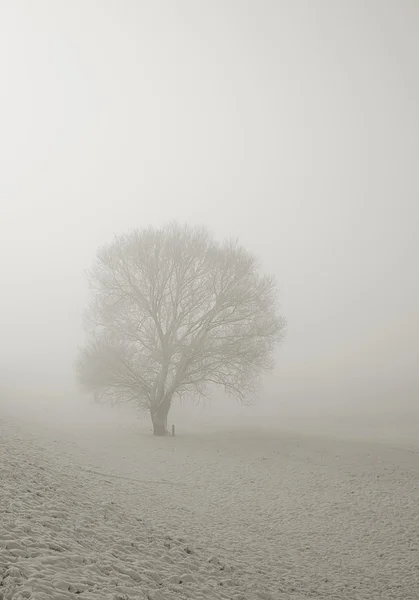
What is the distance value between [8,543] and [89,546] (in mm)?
1682

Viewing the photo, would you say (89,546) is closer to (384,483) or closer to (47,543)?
(47,543)

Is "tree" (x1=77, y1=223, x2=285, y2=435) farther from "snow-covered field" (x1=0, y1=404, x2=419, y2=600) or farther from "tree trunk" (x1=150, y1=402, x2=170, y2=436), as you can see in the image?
"snow-covered field" (x1=0, y1=404, x2=419, y2=600)

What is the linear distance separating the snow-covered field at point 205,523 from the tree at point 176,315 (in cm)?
553

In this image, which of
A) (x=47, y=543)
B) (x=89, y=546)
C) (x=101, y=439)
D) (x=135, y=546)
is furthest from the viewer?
(x=101, y=439)

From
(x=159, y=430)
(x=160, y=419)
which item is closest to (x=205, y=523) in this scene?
(x=160, y=419)

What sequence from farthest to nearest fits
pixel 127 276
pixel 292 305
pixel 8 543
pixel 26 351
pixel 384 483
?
1. pixel 292 305
2. pixel 26 351
3. pixel 127 276
4. pixel 384 483
5. pixel 8 543

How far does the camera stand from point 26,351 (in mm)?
73188

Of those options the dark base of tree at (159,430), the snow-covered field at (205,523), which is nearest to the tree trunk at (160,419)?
the dark base of tree at (159,430)

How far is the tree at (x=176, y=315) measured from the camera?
2731 cm

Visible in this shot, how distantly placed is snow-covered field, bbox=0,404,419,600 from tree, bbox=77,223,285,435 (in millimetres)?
5528

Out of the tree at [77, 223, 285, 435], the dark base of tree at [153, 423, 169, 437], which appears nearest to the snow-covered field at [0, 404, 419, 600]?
the dark base of tree at [153, 423, 169, 437]

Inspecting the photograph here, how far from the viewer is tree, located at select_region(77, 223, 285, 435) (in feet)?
89.6

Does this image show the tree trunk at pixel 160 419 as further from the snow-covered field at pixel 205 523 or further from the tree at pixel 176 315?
the snow-covered field at pixel 205 523

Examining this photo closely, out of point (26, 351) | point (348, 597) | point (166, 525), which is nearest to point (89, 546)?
point (166, 525)
